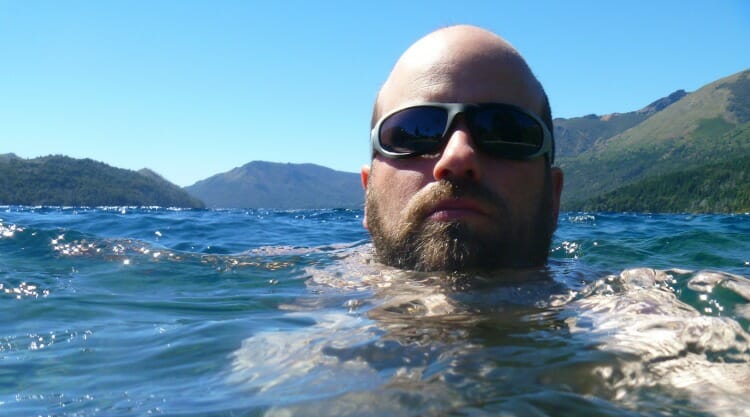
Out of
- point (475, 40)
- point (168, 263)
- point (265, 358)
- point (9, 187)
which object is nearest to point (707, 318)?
point (265, 358)

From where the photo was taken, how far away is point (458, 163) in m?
3.23

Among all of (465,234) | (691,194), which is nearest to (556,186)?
(465,234)

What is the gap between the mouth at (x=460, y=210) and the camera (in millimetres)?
3240

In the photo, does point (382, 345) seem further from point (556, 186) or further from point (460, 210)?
point (556, 186)

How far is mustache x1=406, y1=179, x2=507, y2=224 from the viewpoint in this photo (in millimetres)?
3250

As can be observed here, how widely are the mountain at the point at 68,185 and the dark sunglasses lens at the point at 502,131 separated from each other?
503 ft

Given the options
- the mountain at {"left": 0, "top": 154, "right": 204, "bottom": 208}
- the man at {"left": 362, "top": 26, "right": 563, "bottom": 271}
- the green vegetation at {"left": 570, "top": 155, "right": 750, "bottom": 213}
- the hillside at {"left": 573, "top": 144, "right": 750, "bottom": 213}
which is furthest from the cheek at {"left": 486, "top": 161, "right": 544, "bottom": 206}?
the mountain at {"left": 0, "top": 154, "right": 204, "bottom": 208}

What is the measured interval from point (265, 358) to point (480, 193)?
1.63 metres

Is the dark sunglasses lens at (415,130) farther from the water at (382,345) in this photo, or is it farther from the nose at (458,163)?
the water at (382,345)

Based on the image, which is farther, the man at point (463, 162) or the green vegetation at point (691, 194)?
the green vegetation at point (691, 194)

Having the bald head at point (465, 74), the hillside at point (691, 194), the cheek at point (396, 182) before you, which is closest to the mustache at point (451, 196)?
the cheek at point (396, 182)

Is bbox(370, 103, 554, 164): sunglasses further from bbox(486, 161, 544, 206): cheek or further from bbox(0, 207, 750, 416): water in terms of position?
bbox(0, 207, 750, 416): water

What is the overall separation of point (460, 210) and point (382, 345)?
1234 mm

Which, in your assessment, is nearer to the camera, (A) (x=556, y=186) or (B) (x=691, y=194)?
(A) (x=556, y=186)
